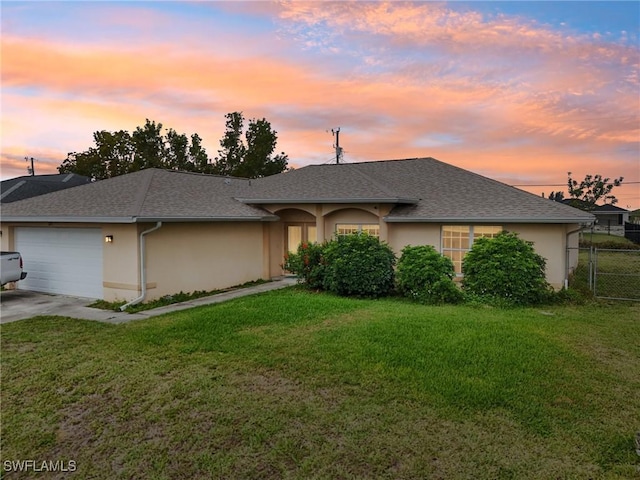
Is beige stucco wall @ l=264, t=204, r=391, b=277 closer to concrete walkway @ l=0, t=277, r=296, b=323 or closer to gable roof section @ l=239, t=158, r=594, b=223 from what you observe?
gable roof section @ l=239, t=158, r=594, b=223

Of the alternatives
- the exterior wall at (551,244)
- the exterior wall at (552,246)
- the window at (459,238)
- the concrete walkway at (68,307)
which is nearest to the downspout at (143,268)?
the concrete walkway at (68,307)

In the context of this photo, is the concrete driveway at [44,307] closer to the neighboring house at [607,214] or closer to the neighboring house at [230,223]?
the neighboring house at [230,223]

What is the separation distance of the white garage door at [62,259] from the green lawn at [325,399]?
10.9ft

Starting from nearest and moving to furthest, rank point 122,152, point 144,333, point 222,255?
1. point 144,333
2. point 222,255
3. point 122,152

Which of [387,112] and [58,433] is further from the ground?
[387,112]

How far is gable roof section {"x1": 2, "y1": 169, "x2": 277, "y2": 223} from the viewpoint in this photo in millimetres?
11023

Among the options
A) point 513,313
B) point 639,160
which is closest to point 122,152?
point 513,313

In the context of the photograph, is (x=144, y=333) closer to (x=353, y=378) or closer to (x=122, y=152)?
(x=353, y=378)

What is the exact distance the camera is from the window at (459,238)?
518 inches

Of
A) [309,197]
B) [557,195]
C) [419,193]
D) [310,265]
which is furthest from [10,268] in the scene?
[557,195]

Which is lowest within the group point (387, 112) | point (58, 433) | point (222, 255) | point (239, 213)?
point (58, 433)

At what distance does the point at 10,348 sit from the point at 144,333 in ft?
7.15

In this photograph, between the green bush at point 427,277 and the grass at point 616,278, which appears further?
the grass at point 616,278

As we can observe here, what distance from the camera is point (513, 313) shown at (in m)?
9.68
